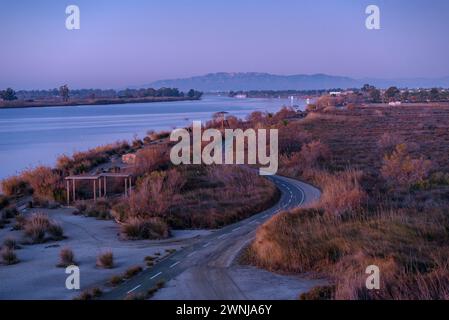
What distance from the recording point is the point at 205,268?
16.2 meters

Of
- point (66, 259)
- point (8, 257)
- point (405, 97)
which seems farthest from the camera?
point (405, 97)

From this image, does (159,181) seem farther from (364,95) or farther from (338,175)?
(364,95)

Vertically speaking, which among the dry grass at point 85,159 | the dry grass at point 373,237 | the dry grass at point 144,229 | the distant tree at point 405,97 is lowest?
the dry grass at point 144,229

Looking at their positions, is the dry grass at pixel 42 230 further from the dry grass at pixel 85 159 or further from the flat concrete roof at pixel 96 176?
the dry grass at pixel 85 159

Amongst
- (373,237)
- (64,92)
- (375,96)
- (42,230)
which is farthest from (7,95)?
(373,237)

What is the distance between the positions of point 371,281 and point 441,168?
26.6 metres

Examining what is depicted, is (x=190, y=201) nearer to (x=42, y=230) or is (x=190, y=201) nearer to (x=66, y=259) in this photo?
(x=42, y=230)

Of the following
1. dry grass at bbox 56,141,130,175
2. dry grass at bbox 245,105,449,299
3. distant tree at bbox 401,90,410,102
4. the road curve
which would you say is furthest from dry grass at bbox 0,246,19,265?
distant tree at bbox 401,90,410,102

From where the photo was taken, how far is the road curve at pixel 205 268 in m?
13.6

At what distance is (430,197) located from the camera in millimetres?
24547

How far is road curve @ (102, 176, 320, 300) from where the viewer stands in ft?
44.8


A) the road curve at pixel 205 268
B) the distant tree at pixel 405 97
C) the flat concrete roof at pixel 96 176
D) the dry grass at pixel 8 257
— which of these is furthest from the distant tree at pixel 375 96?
the dry grass at pixel 8 257
